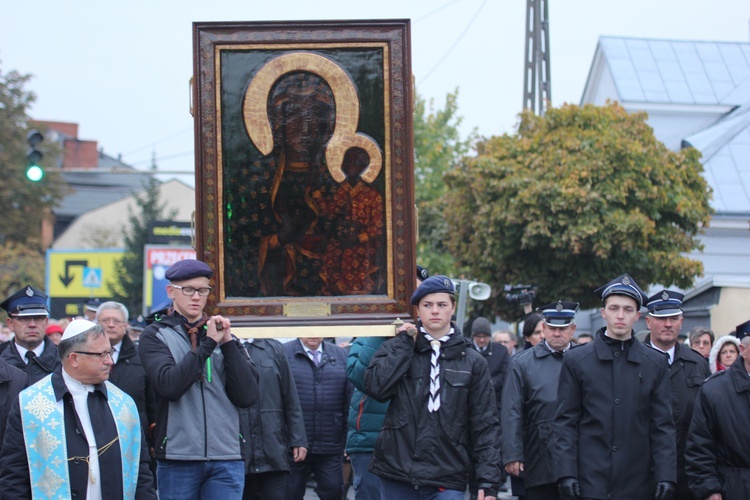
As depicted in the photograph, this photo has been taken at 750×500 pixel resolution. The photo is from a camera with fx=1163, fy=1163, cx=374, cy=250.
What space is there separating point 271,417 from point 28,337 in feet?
6.46

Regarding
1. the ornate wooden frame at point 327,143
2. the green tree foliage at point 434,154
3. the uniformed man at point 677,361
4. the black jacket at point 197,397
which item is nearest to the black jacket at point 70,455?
the black jacket at point 197,397

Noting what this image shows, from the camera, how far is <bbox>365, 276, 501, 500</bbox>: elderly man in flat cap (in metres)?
7.34

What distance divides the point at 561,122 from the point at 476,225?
327 cm

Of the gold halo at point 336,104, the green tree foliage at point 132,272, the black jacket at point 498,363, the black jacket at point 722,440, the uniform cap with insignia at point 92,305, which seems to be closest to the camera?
the gold halo at point 336,104

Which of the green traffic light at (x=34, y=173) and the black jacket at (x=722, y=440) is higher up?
the green traffic light at (x=34, y=173)

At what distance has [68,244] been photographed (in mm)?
73312

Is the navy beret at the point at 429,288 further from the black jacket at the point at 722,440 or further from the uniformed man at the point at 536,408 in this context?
the black jacket at the point at 722,440

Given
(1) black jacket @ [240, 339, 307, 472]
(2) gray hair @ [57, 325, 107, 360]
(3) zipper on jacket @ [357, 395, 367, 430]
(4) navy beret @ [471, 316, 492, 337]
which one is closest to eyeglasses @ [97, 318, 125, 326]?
(1) black jacket @ [240, 339, 307, 472]

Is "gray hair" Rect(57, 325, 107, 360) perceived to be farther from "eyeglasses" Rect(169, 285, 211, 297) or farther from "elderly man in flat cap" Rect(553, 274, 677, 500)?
"elderly man in flat cap" Rect(553, 274, 677, 500)

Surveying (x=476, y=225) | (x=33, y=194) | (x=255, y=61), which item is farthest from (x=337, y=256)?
(x=33, y=194)

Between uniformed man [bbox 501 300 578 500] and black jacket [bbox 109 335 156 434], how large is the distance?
9.01 ft

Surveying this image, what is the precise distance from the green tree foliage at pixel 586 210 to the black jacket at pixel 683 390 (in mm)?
15120

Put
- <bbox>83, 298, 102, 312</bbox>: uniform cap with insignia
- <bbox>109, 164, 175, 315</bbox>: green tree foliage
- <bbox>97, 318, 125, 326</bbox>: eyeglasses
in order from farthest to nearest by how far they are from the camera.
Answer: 1. <bbox>109, 164, 175, 315</bbox>: green tree foliage
2. <bbox>83, 298, 102, 312</bbox>: uniform cap with insignia
3. <bbox>97, 318, 125, 326</bbox>: eyeglasses

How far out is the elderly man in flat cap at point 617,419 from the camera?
7445mm
